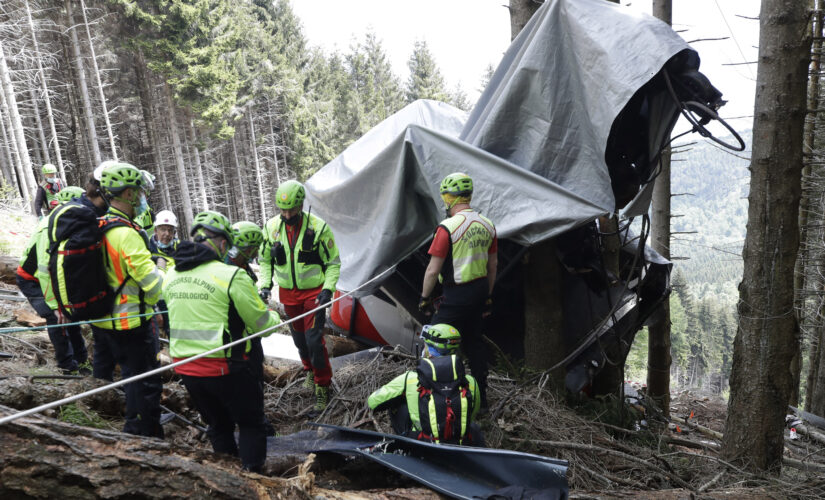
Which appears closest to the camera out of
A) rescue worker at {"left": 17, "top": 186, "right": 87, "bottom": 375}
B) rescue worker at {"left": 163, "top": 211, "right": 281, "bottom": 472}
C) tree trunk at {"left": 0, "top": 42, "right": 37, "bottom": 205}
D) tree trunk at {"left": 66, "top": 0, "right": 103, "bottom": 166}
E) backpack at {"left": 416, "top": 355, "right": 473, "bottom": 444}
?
rescue worker at {"left": 163, "top": 211, "right": 281, "bottom": 472}

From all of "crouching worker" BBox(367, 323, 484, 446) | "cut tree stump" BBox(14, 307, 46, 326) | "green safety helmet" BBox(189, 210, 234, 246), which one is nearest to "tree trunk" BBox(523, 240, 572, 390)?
"crouching worker" BBox(367, 323, 484, 446)

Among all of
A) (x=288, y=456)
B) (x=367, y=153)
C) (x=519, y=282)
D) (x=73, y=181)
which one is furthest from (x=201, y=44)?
(x=288, y=456)

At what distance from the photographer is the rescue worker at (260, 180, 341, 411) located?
4.35m

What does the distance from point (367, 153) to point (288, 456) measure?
3.70 m

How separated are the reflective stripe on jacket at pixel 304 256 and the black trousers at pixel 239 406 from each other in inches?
62.9

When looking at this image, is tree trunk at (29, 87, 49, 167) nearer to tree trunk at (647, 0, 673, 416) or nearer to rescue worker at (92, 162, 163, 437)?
rescue worker at (92, 162, 163, 437)

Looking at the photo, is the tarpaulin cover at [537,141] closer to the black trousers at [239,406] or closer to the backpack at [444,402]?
the backpack at [444,402]

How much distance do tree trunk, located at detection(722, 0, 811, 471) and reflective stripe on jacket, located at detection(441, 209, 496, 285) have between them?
186 cm

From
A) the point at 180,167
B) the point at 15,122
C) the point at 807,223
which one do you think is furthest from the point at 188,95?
the point at 807,223

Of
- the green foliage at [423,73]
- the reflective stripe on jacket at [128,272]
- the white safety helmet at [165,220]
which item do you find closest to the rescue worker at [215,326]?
the reflective stripe on jacket at [128,272]

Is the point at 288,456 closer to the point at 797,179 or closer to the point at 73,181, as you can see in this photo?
the point at 797,179

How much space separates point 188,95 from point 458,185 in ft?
63.5

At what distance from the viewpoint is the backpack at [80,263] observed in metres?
3.00

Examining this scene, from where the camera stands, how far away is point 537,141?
13.0 ft
